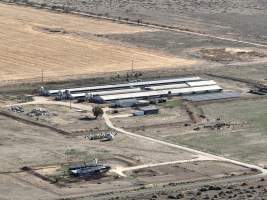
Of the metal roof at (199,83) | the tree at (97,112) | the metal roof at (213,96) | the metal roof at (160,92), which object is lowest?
the metal roof at (213,96)

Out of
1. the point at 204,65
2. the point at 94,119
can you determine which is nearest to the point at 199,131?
the point at 94,119

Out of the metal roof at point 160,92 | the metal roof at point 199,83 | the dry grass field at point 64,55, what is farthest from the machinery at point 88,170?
the dry grass field at point 64,55

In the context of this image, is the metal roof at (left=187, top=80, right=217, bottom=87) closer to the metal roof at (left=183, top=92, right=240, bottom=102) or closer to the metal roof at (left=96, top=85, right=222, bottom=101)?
the metal roof at (left=96, top=85, right=222, bottom=101)

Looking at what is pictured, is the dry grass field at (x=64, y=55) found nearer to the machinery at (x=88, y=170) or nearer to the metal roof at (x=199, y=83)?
the metal roof at (x=199, y=83)

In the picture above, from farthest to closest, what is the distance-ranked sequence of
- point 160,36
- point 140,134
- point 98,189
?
point 160,36
point 140,134
point 98,189

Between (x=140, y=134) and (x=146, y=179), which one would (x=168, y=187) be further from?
(x=140, y=134)

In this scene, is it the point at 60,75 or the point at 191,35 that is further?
the point at 191,35

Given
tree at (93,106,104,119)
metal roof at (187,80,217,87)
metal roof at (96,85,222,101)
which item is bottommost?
metal roof at (96,85,222,101)

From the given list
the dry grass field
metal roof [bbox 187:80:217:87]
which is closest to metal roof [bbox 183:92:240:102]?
metal roof [bbox 187:80:217:87]

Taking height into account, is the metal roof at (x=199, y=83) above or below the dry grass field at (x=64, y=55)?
above
